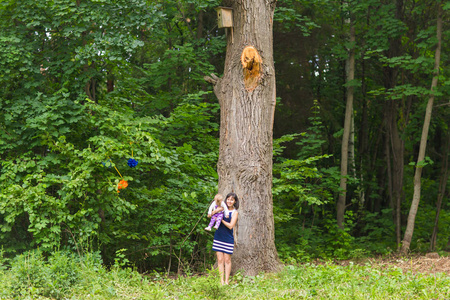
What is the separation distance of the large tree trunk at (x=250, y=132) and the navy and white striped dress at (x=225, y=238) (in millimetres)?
398

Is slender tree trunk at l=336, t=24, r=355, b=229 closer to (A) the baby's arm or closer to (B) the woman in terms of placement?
(B) the woman

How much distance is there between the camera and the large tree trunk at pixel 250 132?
265 inches

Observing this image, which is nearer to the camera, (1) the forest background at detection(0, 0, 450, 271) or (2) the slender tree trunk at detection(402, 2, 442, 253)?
(1) the forest background at detection(0, 0, 450, 271)

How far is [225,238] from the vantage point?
6312mm

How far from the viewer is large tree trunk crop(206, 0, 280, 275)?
6.73 metres

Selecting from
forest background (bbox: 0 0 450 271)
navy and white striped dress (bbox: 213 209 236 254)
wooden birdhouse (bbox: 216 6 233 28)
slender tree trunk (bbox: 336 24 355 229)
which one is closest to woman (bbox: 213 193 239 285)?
navy and white striped dress (bbox: 213 209 236 254)

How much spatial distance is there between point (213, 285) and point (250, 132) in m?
2.50

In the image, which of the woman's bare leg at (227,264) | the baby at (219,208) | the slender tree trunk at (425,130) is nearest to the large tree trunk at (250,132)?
the woman's bare leg at (227,264)

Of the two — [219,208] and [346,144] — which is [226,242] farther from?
[346,144]

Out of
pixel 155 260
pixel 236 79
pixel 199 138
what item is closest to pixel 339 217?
pixel 199 138

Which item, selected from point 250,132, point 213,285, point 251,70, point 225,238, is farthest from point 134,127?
point 213,285

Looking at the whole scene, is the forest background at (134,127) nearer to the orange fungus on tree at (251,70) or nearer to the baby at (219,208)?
the baby at (219,208)

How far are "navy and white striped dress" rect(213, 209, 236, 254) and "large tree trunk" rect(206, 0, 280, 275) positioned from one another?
1.31 feet

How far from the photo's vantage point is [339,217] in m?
13.6
